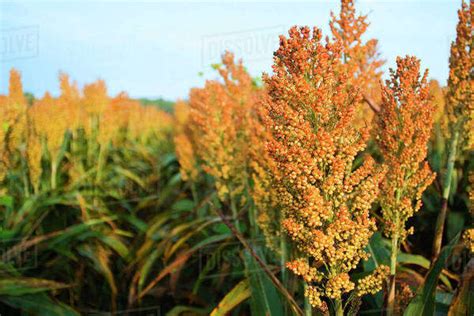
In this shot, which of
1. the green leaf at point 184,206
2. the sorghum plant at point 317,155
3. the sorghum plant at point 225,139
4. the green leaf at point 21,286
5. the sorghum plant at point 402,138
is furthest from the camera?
the green leaf at point 184,206

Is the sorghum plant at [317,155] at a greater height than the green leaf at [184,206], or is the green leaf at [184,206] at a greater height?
the sorghum plant at [317,155]

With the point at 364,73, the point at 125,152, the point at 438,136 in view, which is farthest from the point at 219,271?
the point at 125,152

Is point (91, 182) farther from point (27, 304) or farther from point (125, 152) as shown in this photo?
point (27, 304)

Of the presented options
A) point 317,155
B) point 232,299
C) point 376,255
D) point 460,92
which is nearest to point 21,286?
point 232,299

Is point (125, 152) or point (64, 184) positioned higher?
point (125, 152)

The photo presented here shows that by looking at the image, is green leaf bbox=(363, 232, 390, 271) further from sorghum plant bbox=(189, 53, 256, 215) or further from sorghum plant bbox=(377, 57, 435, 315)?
sorghum plant bbox=(189, 53, 256, 215)

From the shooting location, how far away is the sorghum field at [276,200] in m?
1.63

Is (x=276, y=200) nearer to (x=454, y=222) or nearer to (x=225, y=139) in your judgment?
(x=225, y=139)

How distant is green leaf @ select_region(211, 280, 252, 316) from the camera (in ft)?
8.61

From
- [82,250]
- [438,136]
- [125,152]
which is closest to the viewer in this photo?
[82,250]

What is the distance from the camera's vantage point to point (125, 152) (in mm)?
8852

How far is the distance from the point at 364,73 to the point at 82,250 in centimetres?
313

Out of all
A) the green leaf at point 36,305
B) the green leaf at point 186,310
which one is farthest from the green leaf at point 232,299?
the green leaf at point 36,305

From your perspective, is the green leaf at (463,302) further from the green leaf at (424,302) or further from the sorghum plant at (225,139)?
the sorghum plant at (225,139)
